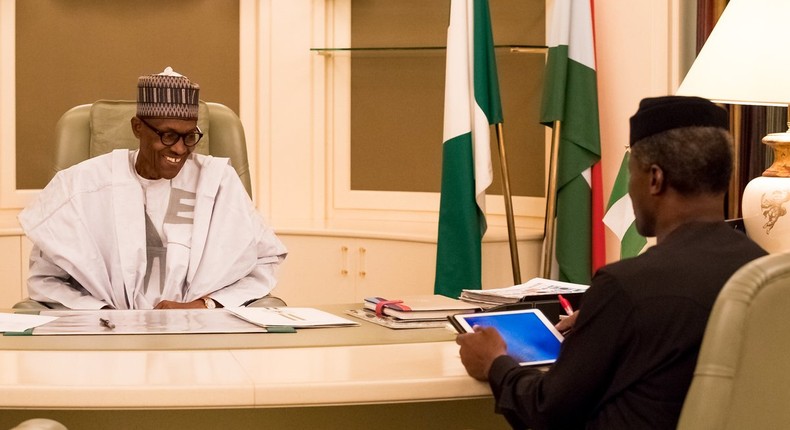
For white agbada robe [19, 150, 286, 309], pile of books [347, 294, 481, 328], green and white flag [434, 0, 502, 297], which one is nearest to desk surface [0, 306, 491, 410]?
pile of books [347, 294, 481, 328]

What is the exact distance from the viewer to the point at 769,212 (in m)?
2.54

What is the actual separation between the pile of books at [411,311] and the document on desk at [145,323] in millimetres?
290

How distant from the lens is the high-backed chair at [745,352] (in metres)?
1.25

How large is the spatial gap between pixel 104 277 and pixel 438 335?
1119 mm

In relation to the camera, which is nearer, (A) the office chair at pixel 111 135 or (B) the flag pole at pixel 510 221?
(A) the office chair at pixel 111 135

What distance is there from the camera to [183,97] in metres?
2.97

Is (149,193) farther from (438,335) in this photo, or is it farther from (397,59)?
(397,59)

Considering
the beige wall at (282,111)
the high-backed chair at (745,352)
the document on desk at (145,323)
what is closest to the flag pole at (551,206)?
the beige wall at (282,111)

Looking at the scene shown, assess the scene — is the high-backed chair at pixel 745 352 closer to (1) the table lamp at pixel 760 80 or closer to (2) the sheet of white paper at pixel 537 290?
(2) the sheet of white paper at pixel 537 290

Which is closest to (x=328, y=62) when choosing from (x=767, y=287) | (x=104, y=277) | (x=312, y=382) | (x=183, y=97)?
(x=183, y=97)

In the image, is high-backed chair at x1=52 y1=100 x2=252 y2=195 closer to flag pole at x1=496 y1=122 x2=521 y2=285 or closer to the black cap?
flag pole at x1=496 y1=122 x2=521 y2=285

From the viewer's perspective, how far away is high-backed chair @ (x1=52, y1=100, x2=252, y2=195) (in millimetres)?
3250

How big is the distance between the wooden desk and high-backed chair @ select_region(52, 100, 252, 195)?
1339mm

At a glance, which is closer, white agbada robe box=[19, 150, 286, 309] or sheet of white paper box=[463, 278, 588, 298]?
sheet of white paper box=[463, 278, 588, 298]
